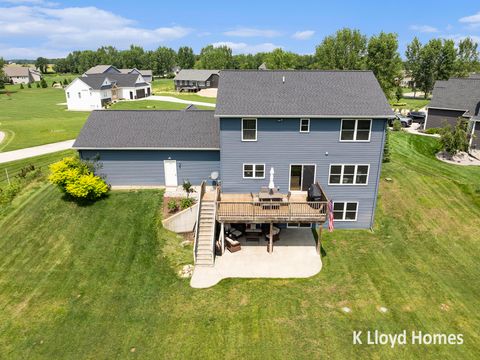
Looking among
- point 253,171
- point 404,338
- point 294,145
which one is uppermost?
point 294,145

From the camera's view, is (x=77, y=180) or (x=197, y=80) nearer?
(x=77, y=180)

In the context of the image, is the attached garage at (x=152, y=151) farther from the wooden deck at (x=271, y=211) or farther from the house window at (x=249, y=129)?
the wooden deck at (x=271, y=211)

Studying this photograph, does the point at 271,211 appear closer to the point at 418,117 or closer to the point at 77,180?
the point at 77,180

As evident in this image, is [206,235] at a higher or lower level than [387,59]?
lower

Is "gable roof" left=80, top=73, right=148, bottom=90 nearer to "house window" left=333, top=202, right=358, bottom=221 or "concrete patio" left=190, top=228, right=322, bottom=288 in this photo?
"concrete patio" left=190, top=228, right=322, bottom=288

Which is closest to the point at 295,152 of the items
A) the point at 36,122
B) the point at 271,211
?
the point at 271,211

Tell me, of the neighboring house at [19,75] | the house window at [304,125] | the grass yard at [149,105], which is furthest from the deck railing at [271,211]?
the neighboring house at [19,75]

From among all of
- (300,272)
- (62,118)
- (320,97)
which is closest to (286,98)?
(320,97)
